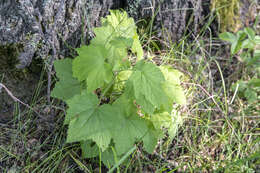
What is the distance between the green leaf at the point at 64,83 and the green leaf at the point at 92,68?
8.7 inches

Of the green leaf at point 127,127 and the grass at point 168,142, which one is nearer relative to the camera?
the green leaf at point 127,127

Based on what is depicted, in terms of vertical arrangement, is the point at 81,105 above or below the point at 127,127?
above

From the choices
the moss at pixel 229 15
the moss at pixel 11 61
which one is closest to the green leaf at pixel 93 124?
the moss at pixel 11 61

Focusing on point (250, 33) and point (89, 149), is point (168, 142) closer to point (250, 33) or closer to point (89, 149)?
point (89, 149)

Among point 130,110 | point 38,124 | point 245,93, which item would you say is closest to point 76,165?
point 38,124

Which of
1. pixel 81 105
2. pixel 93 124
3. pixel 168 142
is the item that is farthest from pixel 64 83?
pixel 168 142

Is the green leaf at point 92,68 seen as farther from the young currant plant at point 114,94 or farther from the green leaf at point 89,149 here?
the green leaf at point 89,149

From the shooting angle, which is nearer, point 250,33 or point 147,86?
point 147,86

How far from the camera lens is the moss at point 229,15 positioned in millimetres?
2195

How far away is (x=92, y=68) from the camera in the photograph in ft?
4.26

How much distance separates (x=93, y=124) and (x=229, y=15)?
5.65ft

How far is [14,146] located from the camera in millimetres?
1606

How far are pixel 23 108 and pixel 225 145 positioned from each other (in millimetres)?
1526

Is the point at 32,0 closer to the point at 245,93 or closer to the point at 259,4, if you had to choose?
the point at 245,93
